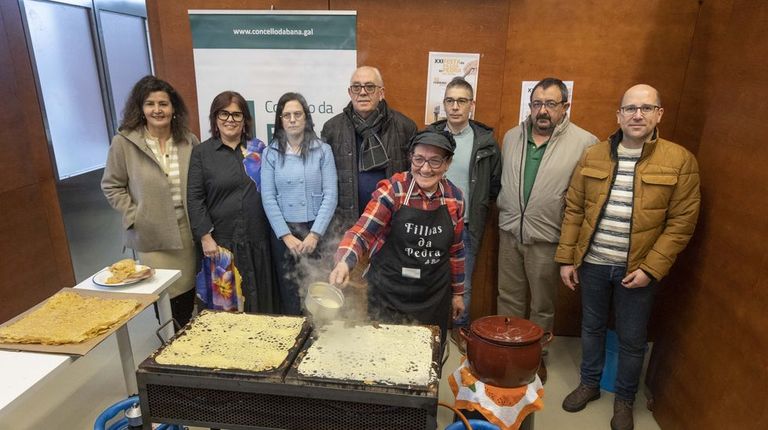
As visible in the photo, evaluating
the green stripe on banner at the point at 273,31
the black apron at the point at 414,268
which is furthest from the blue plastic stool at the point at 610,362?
the green stripe on banner at the point at 273,31

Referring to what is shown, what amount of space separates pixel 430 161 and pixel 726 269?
1.55 metres

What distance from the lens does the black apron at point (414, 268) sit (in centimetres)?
216

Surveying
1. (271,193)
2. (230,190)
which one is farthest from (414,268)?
(230,190)

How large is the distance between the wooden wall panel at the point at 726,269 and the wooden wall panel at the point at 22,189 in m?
4.60

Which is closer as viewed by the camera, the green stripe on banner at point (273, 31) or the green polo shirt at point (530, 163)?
the green polo shirt at point (530, 163)

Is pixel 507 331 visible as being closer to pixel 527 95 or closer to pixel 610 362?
pixel 610 362

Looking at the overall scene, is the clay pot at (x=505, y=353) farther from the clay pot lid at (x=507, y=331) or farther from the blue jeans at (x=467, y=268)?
the blue jeans at (x=467, y=268)

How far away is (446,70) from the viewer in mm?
3217

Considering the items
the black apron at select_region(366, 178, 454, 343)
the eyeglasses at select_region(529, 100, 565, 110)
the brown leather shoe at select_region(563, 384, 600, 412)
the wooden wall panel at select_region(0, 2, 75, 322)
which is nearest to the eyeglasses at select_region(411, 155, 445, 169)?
the black apron at select_region(366, 178, 454, 343)

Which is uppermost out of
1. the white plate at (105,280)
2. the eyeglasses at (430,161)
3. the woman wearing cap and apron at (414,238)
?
the eyeglasses at (430,161)

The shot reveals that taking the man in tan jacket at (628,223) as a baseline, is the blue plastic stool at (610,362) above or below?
below

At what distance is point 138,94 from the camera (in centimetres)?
269

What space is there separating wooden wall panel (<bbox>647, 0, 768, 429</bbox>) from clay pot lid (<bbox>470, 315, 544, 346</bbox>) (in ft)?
2.94

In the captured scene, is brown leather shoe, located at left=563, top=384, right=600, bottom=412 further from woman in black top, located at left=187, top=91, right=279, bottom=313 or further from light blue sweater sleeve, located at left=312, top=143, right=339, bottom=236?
woman in black top, located at left=187, top=91, right=279, bottom=313
